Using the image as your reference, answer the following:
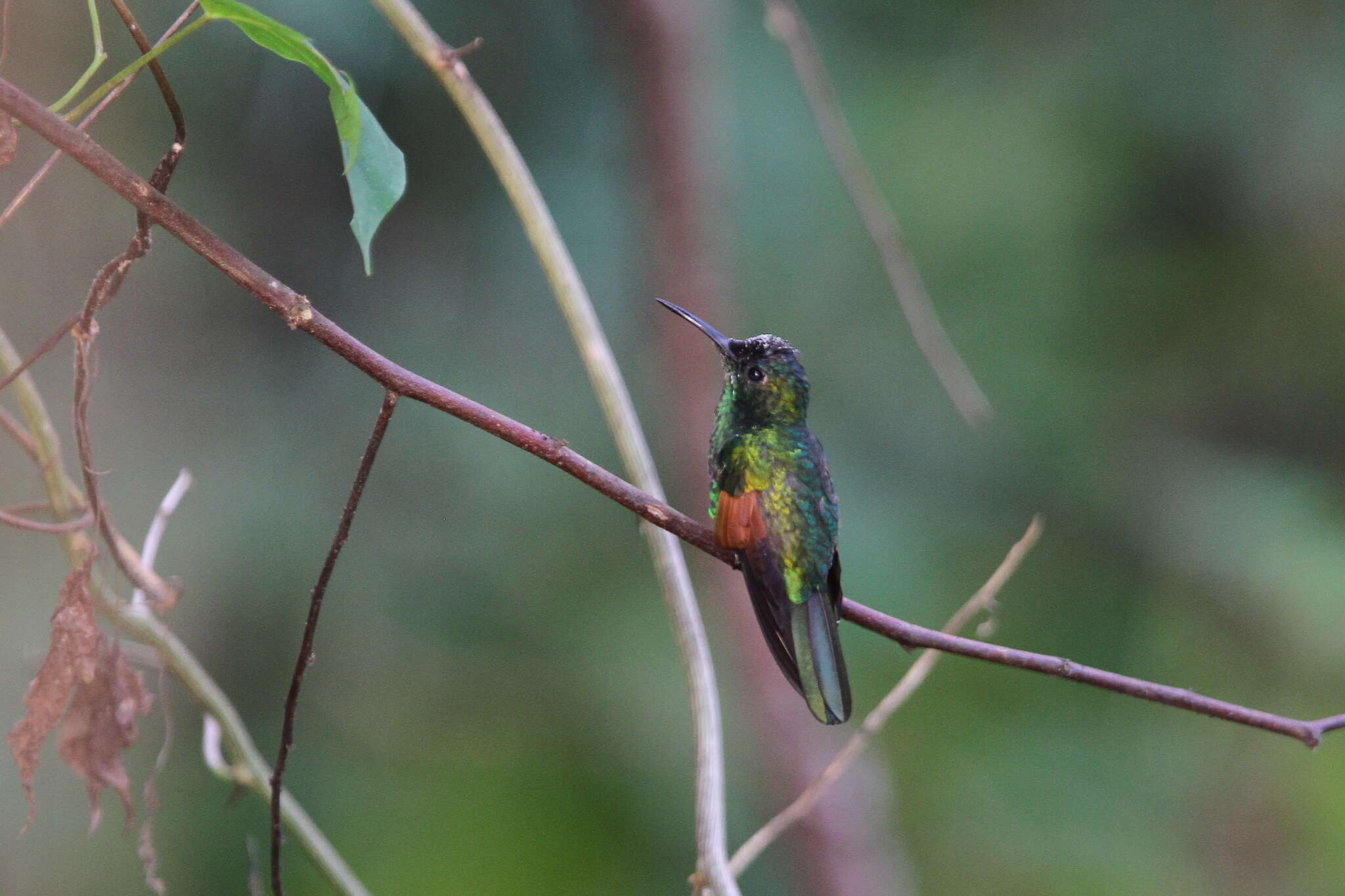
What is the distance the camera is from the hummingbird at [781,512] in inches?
49.6

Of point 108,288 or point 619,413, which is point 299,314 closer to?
point 108,288

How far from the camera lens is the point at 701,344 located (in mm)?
3197

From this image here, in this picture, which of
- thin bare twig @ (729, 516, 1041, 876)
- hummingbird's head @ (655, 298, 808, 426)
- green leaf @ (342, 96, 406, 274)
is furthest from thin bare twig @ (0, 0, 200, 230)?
thin bare twig @ (729, 516, 1041, 876)

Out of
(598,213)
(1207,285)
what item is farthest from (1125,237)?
(598,213)

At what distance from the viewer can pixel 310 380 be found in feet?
10.7

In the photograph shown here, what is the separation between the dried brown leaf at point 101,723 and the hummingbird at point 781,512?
675 mm

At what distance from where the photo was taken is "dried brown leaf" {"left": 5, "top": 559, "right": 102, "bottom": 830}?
110 cm

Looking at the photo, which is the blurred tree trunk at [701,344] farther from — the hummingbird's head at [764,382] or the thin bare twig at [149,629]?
the thin bare twig at [149,629]

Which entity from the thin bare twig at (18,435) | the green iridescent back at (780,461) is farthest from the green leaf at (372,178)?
the green iridescent back at (780,461)

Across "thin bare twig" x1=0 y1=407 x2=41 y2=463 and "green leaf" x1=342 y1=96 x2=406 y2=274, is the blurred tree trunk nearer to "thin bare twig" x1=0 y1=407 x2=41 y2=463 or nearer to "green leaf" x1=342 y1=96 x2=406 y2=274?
"thin bare twig" x1=0 y1=407 x2=41 y2=463

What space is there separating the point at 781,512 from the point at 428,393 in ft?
2.31

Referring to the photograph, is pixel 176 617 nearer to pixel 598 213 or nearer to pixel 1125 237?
pixel 598 213

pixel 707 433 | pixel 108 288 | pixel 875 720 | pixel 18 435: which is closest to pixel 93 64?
pixel 108 288

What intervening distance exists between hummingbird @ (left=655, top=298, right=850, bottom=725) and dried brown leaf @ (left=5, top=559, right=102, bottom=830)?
2.23 ft
